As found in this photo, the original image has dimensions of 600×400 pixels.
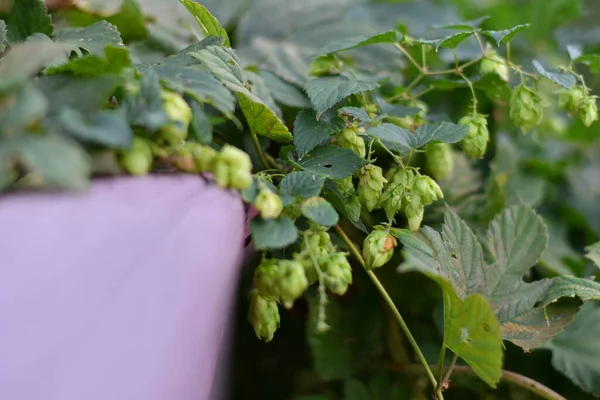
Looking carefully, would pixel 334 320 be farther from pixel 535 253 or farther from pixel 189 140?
pixel 189 140

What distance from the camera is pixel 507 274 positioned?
624mm

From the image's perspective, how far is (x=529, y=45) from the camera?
119 cm

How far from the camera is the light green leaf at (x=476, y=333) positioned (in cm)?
47

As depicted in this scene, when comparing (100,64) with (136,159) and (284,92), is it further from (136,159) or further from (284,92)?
(284,92)

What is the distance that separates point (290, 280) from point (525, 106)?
0.35m

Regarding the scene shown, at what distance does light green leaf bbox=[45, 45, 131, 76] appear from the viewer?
430 millimetres

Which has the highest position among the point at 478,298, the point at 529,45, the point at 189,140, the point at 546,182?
the point at 189,140

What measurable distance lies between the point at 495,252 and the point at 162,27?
0.53 m

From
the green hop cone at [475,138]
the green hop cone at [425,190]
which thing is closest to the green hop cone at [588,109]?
the green hop cone at [475,138]

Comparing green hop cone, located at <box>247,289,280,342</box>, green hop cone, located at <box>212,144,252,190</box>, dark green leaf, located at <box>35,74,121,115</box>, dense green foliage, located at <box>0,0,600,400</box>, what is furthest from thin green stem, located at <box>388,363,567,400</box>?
dark green leaf, located at <box>35,74,121,115</box>

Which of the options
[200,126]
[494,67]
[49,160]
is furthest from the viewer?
[494,67]

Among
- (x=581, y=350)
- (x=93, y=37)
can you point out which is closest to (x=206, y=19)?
(x=93, y=37)

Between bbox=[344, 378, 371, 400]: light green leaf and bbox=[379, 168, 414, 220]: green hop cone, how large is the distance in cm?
27

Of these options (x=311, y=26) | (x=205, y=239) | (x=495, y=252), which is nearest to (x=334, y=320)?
(x=495, y=252)
